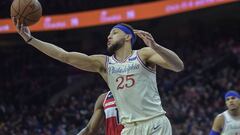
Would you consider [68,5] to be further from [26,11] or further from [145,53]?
[145,53]

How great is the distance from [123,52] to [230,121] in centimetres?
300

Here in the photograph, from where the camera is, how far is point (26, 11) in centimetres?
468

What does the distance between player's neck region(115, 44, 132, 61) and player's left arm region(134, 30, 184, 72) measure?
13cm

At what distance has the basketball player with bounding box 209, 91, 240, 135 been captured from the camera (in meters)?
6.78

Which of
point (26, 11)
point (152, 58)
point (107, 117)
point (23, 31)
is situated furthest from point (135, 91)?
point (26, 11)

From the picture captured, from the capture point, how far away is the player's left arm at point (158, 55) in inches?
152

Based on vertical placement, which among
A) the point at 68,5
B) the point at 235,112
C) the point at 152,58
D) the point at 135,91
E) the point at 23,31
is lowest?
the point at 235,112

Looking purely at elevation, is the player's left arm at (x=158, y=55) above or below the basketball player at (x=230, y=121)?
above

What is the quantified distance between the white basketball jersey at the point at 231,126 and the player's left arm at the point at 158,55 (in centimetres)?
299

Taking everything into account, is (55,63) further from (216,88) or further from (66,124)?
(216,88)

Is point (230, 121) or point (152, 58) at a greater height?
point (152, 58)

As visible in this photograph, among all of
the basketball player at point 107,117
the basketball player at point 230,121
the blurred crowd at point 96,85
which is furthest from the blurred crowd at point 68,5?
the basketball player at point 107,117

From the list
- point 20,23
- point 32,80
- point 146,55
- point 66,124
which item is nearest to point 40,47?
point 20,23

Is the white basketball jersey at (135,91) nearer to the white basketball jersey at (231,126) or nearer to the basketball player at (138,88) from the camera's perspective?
the basketball player at (138,88)
